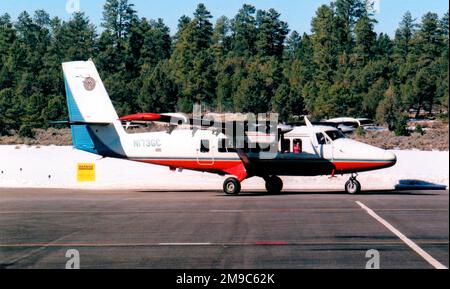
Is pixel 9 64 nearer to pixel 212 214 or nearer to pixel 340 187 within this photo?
pixel 340 187

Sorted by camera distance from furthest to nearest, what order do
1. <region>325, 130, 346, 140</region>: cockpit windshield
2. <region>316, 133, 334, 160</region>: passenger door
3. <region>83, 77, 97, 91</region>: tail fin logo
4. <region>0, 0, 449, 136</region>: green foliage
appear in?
<region>0, 0, 449, 136</region>: green foliage
<region>83, 77, 97, 91</region>: tail fin logo
<region>325, 130, 346, 140</region>: cockpit windshield
<region>316, 133, 334, 160</region>: passenger door

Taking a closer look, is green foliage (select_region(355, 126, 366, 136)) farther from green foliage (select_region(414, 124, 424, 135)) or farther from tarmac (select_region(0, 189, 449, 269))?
tarmac (select_region(0, 189, 449, 269))

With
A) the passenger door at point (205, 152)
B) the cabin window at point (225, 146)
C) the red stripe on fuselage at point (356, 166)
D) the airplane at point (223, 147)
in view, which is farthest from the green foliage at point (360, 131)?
the passenger door at point (205, 152)

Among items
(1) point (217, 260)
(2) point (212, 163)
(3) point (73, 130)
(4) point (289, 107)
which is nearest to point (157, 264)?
(1) point (217, 260)

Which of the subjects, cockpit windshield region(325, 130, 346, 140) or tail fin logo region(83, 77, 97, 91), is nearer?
cockpit windshield region(325, 130, 346, 140)

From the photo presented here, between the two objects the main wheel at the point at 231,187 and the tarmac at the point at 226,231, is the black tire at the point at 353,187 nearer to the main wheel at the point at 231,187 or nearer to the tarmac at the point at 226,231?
the tarmac at the point at 226,231

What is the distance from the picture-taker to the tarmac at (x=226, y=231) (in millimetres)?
12102

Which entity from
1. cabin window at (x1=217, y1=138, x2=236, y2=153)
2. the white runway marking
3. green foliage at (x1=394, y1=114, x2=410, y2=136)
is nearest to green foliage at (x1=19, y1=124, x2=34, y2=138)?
green foliage at (x1=394, y1=114, x2=410, y2=136)

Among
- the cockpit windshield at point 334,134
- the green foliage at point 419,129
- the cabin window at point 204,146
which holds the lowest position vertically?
the green foliage at point 419,129

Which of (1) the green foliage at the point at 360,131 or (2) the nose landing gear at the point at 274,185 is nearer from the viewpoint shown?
(2) the nose landing gear at the point at 274,185

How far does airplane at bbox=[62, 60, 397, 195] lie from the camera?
26656 mm

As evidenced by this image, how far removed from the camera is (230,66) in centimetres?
5922

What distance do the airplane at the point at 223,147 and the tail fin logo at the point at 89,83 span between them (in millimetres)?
38

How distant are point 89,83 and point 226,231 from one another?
13392 mm
